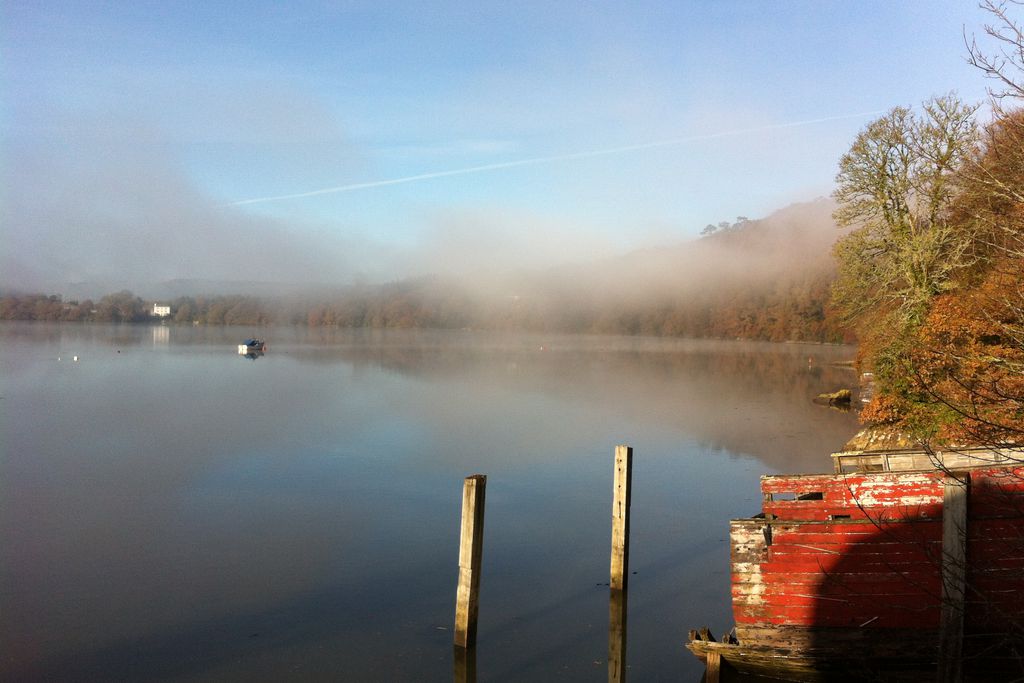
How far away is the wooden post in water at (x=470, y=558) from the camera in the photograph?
8977mm

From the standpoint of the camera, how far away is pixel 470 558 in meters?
9.02

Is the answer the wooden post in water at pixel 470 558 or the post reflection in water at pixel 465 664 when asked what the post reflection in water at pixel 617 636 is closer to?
the post reflection in water at pixel 465 664

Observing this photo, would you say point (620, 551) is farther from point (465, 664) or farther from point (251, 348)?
point (251, 348)

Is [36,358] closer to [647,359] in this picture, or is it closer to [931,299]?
[647,359]

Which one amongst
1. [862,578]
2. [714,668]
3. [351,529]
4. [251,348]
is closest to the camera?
[862,578]

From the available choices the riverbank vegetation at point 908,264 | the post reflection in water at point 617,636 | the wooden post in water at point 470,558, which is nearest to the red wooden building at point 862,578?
the post reflection in water at point 617,636

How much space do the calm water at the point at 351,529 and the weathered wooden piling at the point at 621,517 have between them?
0.46m

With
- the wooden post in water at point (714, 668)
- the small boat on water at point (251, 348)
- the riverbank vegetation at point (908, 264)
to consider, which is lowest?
the wooden post in water at point (714, 668)

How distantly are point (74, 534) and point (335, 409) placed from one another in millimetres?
18848

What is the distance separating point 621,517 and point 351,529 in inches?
250

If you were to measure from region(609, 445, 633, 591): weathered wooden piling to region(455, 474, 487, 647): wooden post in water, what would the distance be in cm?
240

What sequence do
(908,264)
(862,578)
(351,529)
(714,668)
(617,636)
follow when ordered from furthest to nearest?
1. (908,264)
2. (351,529)
3. (617,636)
4. (714,668)
5. (862,578)

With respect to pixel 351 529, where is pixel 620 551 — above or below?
above

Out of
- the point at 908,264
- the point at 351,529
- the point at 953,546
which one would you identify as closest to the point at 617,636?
the point at 953,546
